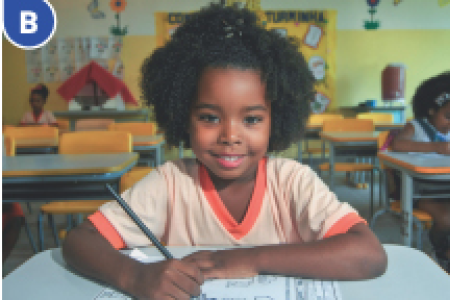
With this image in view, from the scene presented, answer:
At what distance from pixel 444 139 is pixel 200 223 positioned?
5.41ft

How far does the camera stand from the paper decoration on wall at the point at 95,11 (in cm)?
524

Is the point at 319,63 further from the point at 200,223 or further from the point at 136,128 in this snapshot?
the point at 200,223

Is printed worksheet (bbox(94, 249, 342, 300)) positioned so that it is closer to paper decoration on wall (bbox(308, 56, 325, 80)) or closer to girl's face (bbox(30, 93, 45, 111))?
girl's face (bbox(30, 93, 45, 111))

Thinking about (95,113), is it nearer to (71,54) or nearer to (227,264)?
(71,54)

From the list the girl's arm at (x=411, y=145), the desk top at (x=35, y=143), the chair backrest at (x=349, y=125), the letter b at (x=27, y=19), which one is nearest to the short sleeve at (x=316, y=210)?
the girl's arm at (x=411, y=145)

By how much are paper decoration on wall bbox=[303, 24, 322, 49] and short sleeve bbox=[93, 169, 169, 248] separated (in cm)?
502

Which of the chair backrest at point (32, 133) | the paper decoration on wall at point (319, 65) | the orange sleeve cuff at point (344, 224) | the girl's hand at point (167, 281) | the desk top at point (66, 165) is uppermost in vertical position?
the paper decoration on wall at point (319, 65)

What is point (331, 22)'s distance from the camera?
5301mm

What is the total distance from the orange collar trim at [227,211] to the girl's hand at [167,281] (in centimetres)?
27

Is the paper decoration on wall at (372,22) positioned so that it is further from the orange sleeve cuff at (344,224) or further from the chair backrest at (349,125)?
the orange sleeve cuff at (344,224)

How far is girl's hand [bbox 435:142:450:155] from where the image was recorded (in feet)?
5.45

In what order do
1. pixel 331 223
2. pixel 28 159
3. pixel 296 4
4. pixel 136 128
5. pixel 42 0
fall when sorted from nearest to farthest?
pixel 331 223
pixel 28 159
pixel 136 128
pixel 42 0
pixel 296 4

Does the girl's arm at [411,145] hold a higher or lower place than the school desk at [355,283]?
higher

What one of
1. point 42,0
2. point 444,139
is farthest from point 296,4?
point 444,139
